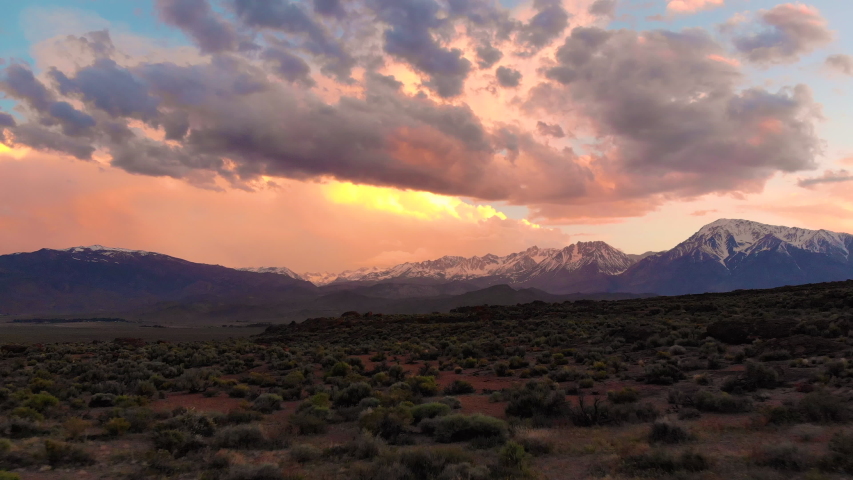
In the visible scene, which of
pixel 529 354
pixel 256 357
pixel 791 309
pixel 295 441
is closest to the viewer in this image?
pixel 295 441

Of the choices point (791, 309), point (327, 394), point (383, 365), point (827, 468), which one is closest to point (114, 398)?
point (327, 394)

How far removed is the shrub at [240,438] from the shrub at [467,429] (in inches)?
190

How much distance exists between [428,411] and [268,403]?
262 inches

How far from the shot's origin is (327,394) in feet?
63.1

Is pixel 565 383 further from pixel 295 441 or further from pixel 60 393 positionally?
pixel 60 393

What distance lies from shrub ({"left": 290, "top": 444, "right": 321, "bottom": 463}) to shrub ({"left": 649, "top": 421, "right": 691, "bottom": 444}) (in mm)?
8063

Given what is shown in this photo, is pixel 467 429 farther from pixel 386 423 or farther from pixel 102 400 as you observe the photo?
pixel 102 400

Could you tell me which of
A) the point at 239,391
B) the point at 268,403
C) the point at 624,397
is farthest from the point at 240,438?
the point at 624,397

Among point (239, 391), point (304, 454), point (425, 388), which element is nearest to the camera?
point (304, 454)

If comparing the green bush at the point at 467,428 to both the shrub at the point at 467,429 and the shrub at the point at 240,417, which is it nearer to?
the shrub at the point at 467,429

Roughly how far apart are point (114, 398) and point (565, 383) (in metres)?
18.6

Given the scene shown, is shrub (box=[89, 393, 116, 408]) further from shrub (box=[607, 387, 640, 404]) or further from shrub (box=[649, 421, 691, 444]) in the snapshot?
shrub (box=[649, 421, 691, 444])

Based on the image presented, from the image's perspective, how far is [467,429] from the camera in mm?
12961

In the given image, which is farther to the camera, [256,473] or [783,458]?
[256,473]
